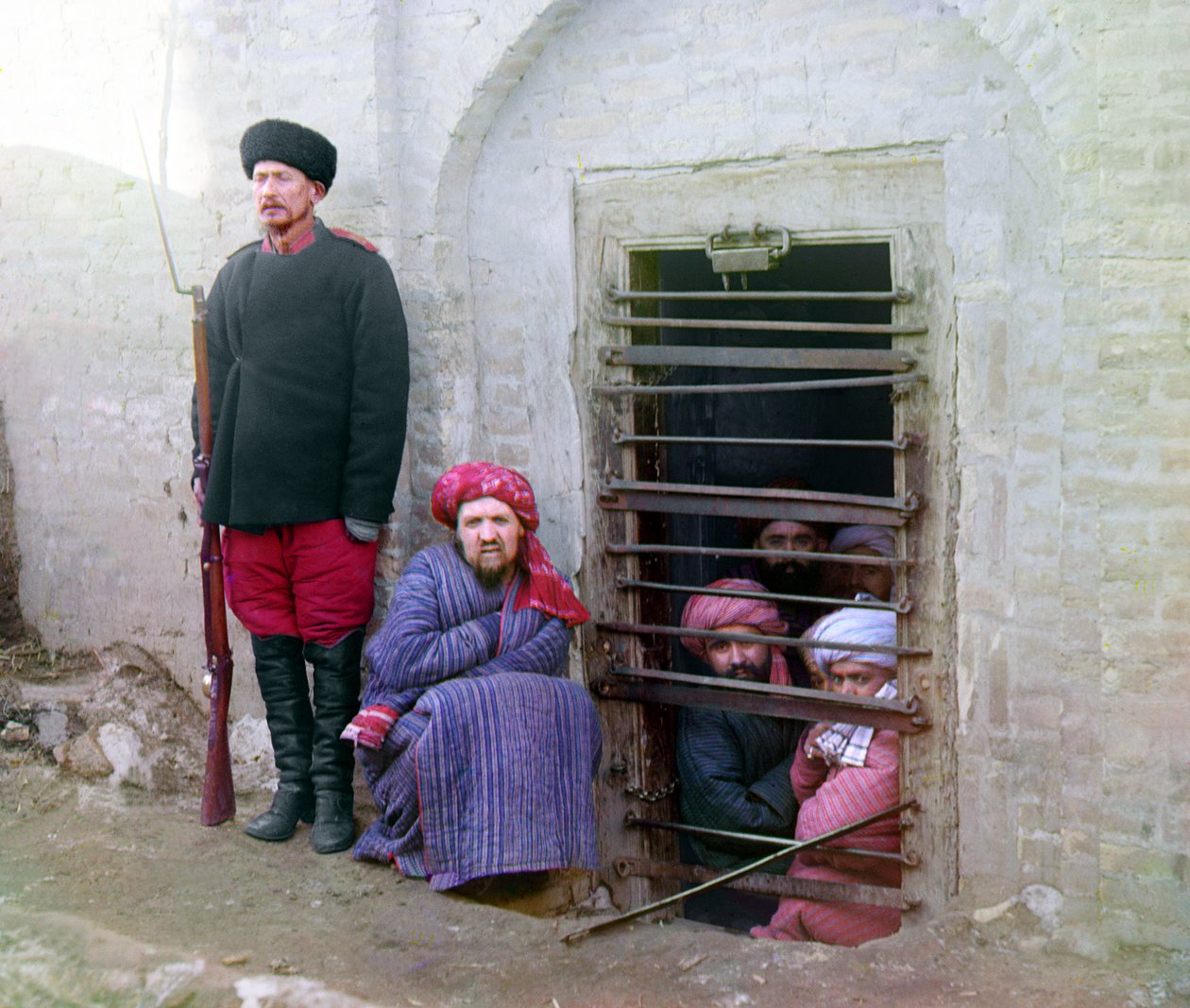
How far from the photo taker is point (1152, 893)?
385 cm

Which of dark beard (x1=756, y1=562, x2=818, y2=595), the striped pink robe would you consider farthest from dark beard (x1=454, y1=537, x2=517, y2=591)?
dark beard (x1=756, y1=562, x2=818, y2=595)

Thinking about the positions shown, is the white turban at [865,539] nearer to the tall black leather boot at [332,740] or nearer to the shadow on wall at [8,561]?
the tall black leather boot at [332,740]

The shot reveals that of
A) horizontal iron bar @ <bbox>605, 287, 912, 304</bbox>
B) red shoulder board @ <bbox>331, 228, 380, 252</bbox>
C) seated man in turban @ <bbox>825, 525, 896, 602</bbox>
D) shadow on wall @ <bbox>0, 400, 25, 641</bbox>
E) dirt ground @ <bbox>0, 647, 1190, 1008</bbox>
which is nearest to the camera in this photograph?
dirt ground @ <bbox>0, 647, 1190, 1008</bbox>

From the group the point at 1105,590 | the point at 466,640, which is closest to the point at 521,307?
the point at 466,640

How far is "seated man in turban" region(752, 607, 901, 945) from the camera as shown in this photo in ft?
15.2

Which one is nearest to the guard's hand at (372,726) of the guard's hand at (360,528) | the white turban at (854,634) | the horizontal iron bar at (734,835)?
Result: the guard's hand at (360,528)

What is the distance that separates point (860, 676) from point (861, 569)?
0.95 metres

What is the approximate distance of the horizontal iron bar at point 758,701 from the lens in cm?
456

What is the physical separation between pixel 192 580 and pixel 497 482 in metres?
1.58

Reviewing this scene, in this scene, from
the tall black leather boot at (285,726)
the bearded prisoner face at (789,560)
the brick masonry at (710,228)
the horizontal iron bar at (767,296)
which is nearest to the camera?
the brick masonry at (710,228)

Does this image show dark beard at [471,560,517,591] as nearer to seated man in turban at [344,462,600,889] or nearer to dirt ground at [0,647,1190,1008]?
seated man in turban at [344,462,600,889]

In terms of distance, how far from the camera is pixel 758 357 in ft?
15.1

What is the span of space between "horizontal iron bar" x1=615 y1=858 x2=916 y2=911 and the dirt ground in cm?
25

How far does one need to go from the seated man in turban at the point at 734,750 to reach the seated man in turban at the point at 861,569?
0.39m
